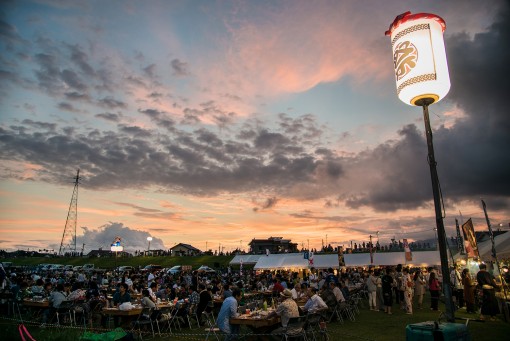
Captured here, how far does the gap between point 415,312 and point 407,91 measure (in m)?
12.3

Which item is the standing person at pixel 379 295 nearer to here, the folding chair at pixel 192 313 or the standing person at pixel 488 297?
the standing person at pixel 488 297

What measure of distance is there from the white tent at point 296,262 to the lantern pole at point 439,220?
87.8 feet

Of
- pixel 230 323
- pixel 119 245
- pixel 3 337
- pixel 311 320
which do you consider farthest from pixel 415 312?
pixel 119 245

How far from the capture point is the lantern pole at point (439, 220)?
5.28m

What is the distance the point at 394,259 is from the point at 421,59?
30.4 m

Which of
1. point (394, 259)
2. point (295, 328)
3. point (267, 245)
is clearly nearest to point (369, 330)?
point (295, 328)

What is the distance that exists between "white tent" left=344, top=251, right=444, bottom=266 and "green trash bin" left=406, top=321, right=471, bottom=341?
28827mm

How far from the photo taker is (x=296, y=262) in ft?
110

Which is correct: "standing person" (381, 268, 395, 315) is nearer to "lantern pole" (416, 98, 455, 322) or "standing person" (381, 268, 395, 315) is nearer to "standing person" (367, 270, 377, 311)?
"standing person" (367, 270, 377, 311)

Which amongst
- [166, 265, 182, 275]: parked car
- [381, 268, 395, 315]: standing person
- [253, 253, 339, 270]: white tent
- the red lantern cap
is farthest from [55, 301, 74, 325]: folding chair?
[166, 265, 182, 275]: parked car

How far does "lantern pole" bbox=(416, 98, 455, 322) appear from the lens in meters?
5.28

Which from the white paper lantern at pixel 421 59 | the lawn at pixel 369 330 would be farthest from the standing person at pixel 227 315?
the white paper lantern at pixel 421 59

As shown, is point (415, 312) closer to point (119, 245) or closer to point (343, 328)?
point (343, 328)

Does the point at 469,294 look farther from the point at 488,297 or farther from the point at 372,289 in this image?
the point at 372,289
